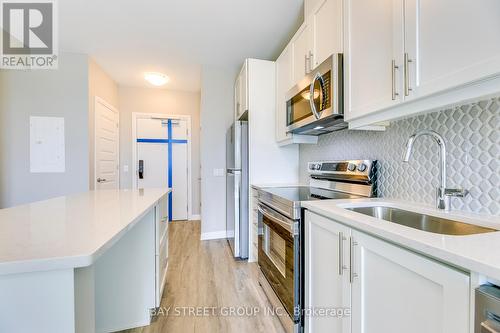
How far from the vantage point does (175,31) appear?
269 centimetres

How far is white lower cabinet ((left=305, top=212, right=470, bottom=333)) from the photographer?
620 mm

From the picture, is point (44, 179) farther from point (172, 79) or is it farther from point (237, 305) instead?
point (237, 305)

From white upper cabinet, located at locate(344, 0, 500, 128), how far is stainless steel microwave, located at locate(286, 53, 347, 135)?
0.06 metres

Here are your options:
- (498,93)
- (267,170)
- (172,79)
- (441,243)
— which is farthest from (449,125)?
(172,79)

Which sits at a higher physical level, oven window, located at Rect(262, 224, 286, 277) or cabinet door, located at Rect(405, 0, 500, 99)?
cabinet door, located at Rect(405, 0, 500, 99)

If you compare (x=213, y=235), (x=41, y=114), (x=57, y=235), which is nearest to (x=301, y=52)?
(x=57, y=235)

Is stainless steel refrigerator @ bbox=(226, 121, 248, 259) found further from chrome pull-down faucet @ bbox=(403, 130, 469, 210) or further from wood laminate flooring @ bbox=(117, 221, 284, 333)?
chrome pull-down faucet @ bbox=(403, 130, 469, 210)

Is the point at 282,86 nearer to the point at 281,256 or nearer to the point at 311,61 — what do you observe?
the point at 311,61

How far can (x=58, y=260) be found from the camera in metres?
0.58

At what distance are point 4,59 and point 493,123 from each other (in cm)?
477

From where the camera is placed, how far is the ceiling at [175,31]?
2.26 m

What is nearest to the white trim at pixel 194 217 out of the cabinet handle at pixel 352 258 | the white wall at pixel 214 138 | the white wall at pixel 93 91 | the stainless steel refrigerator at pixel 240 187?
the white wall at pixel 214 138

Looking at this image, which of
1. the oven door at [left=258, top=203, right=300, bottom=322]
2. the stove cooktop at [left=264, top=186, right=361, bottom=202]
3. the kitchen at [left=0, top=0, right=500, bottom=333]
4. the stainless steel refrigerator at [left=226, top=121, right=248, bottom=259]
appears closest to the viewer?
Result: the kitchen at [left=0, top=0, right=500, bottom=333]

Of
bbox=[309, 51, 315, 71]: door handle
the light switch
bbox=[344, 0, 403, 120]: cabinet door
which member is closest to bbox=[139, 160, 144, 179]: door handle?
the light switch
